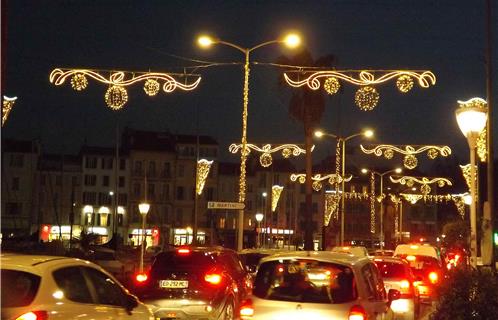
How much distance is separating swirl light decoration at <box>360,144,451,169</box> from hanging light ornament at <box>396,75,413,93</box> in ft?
51.2

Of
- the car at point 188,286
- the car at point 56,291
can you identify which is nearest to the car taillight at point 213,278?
the car at point 188,286

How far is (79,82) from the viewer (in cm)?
2247

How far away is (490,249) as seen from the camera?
57.8 feet

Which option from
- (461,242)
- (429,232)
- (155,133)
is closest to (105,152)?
(155,133)

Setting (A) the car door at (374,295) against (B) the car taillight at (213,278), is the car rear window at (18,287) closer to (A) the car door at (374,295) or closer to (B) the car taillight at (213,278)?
(A) the car door at (374,295)

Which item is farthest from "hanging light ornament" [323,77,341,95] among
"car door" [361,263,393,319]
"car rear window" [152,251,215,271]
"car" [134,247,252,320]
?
"car door" [361,263,393,319]

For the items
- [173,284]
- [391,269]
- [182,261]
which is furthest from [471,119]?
[173,284]

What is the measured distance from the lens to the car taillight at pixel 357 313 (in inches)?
376

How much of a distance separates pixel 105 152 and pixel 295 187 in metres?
26.7

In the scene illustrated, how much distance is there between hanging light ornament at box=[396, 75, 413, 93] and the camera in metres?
22.6

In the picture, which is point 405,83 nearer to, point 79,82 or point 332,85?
point 332,85

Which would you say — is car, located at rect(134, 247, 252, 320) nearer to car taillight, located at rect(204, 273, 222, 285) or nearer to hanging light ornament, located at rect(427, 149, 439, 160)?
car taillight, located at rect(204, 273, 222, 285)

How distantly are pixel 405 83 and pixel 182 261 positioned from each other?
988cm

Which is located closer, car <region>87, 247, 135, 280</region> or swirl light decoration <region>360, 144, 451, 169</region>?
car <region>87, 247, 135, 280</region>
